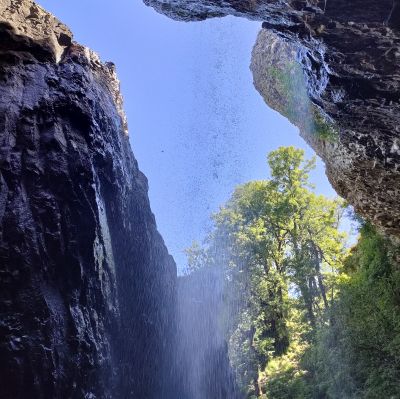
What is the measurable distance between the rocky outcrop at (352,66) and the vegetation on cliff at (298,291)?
4.15 metres

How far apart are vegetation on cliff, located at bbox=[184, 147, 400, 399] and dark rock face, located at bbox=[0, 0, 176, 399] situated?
6849mm

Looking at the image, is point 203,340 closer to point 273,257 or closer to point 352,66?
point 273,257

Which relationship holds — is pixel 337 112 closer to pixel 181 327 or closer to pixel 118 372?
pixel 118 372

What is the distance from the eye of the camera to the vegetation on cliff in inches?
501

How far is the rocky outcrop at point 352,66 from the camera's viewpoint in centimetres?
623

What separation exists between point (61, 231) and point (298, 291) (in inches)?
672

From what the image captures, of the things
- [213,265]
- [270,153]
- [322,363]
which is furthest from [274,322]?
[270,153]

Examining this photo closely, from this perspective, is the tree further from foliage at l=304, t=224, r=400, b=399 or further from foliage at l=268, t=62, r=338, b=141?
foliage at l=268, t=62, r=338, b=141

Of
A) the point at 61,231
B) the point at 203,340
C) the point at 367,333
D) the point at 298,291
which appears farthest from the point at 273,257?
the point at 61,231

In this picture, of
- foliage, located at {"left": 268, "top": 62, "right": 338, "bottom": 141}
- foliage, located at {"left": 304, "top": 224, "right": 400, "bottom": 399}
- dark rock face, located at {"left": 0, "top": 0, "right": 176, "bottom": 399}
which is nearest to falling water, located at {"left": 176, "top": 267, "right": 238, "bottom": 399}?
foliage, located at {"left": 304, "top": 224, "right": 400, "bottom": 399}

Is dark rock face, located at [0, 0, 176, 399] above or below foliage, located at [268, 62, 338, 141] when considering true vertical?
below

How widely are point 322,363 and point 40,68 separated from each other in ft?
47.4

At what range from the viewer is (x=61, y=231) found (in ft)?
25.9

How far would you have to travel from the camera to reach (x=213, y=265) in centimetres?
2269
